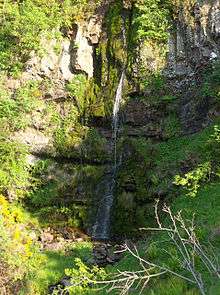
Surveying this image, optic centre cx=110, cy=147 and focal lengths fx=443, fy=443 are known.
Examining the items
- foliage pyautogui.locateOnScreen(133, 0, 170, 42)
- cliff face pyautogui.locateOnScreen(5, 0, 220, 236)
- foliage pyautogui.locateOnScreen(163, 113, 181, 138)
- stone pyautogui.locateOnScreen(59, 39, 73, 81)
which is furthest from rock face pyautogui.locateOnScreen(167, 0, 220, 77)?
stone pyautogui.locateOnScreen(59, 39, 73, 81)

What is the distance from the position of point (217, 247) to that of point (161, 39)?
32.5 ft

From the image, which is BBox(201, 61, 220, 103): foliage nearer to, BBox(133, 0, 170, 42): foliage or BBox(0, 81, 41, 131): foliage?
BBox(133, 0, 170, 42): foliage

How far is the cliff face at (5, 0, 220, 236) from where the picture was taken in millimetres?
14469

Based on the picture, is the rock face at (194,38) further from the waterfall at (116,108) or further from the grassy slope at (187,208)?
the grassy slope at (187,208)

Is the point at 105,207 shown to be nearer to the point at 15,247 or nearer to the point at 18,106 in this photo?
the point at 15,247

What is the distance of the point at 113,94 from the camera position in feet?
53.2

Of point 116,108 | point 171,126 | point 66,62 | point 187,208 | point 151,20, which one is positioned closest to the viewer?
point 187,208

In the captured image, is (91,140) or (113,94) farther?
(113,94)

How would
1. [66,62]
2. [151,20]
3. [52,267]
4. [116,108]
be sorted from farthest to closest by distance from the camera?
[66,62]
[151,20]
[116,108]
[52,267]

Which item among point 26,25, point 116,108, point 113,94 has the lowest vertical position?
point 116,108

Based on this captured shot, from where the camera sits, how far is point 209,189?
37.8 feet

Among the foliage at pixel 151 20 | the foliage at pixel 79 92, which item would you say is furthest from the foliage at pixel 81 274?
the foliage at pixel 151 20

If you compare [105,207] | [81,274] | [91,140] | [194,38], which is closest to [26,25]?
[91,140]

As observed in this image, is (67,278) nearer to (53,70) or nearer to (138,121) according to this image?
(138,121)
